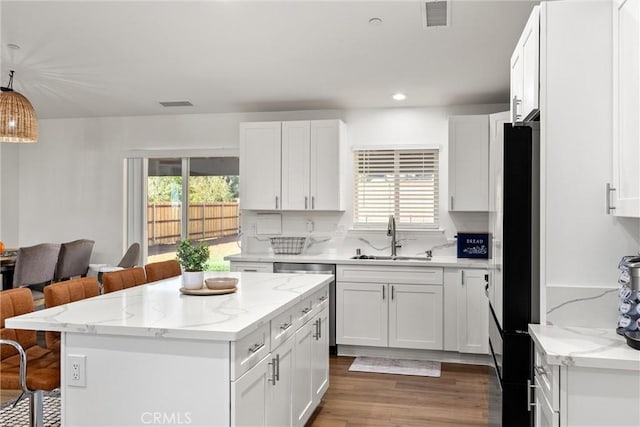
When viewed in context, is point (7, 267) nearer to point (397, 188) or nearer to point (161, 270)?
point (161, 270)

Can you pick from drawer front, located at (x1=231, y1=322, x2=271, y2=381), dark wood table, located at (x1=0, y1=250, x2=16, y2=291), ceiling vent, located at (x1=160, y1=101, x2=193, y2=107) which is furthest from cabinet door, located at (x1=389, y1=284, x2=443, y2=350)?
dark wood table, located at (x1=0, y1=250, x2=16, y2=291)

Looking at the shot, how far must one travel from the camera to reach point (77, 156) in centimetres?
626

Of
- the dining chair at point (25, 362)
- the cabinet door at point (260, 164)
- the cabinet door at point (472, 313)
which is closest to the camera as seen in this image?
the dining chair at point (25, 362)

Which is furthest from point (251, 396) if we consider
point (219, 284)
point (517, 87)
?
point (517, 87)

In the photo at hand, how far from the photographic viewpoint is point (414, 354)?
4805mm

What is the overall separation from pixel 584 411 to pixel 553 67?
1.36 meters

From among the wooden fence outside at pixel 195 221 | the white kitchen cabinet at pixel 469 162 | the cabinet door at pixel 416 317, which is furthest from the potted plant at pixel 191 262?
the wooden fence outside at pixel 195 221

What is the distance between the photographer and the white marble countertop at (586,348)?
1735 millimetres

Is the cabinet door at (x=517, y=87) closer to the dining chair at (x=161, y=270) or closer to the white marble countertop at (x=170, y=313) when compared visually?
the white marble countertop at (x=170, y=313)

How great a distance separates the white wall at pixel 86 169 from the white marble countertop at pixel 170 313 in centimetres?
313

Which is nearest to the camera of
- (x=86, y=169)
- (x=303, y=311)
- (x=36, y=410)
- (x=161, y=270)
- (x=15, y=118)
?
(x=36, y=410)

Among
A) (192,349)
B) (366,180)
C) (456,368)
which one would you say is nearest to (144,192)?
(366,180)

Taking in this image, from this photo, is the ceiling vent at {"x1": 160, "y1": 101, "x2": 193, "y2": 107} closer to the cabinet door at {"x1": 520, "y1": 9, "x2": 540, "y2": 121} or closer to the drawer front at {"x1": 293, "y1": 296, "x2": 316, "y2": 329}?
the drawer front at {"x1": 293, "y1": 296, "x2": 316, "y2": 329}

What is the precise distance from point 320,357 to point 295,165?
2.34 m
